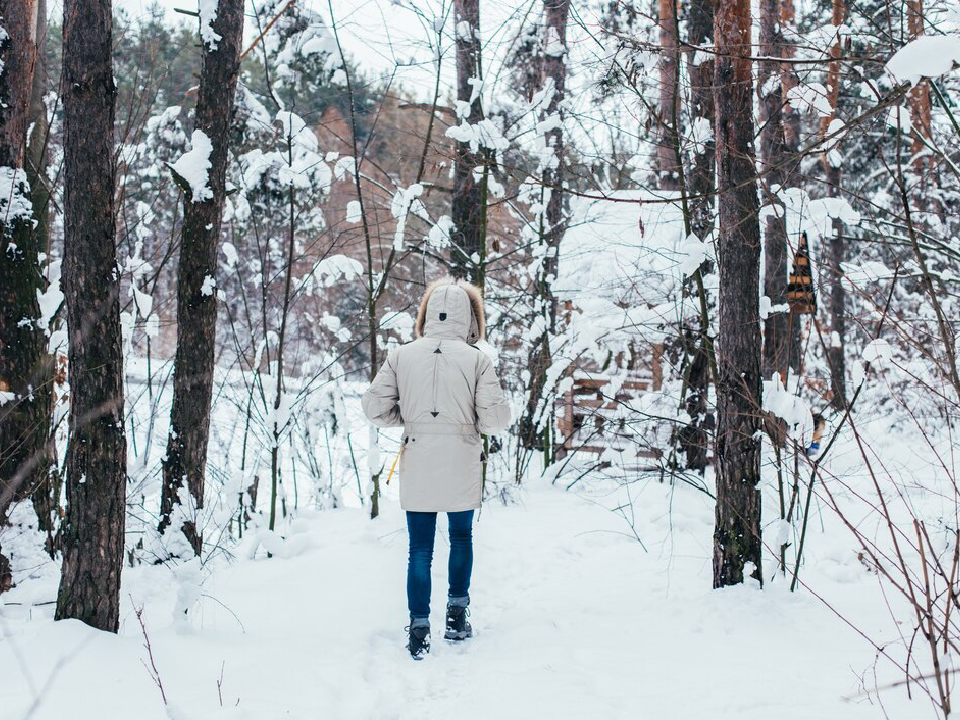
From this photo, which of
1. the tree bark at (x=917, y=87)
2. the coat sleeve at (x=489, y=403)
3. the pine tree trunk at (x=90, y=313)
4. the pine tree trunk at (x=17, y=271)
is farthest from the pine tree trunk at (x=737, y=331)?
the pine tree trunk at (x=17, y=271)

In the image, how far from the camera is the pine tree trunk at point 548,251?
7488 millimetres

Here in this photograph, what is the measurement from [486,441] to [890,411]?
9523mm

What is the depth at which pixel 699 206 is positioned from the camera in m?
6.47

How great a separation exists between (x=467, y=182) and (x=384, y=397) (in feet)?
10.4

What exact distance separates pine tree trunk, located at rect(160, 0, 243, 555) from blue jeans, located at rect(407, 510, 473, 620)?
5.00ft

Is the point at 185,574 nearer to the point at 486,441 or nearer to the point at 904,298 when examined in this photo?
the point at 486,441

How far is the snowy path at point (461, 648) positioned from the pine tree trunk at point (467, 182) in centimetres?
270

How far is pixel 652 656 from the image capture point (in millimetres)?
3461

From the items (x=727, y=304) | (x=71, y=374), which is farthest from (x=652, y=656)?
(x=71, y=374)

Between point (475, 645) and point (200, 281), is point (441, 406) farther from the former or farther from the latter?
point (200, 281)

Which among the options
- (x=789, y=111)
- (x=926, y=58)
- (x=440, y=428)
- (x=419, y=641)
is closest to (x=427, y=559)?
(x=419, y=641)

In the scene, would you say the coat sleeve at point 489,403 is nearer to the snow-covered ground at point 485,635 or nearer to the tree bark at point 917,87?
the snow-covered ground at point 485,635

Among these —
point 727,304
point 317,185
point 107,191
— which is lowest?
point 727,304

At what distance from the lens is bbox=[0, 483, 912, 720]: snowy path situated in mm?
2777
